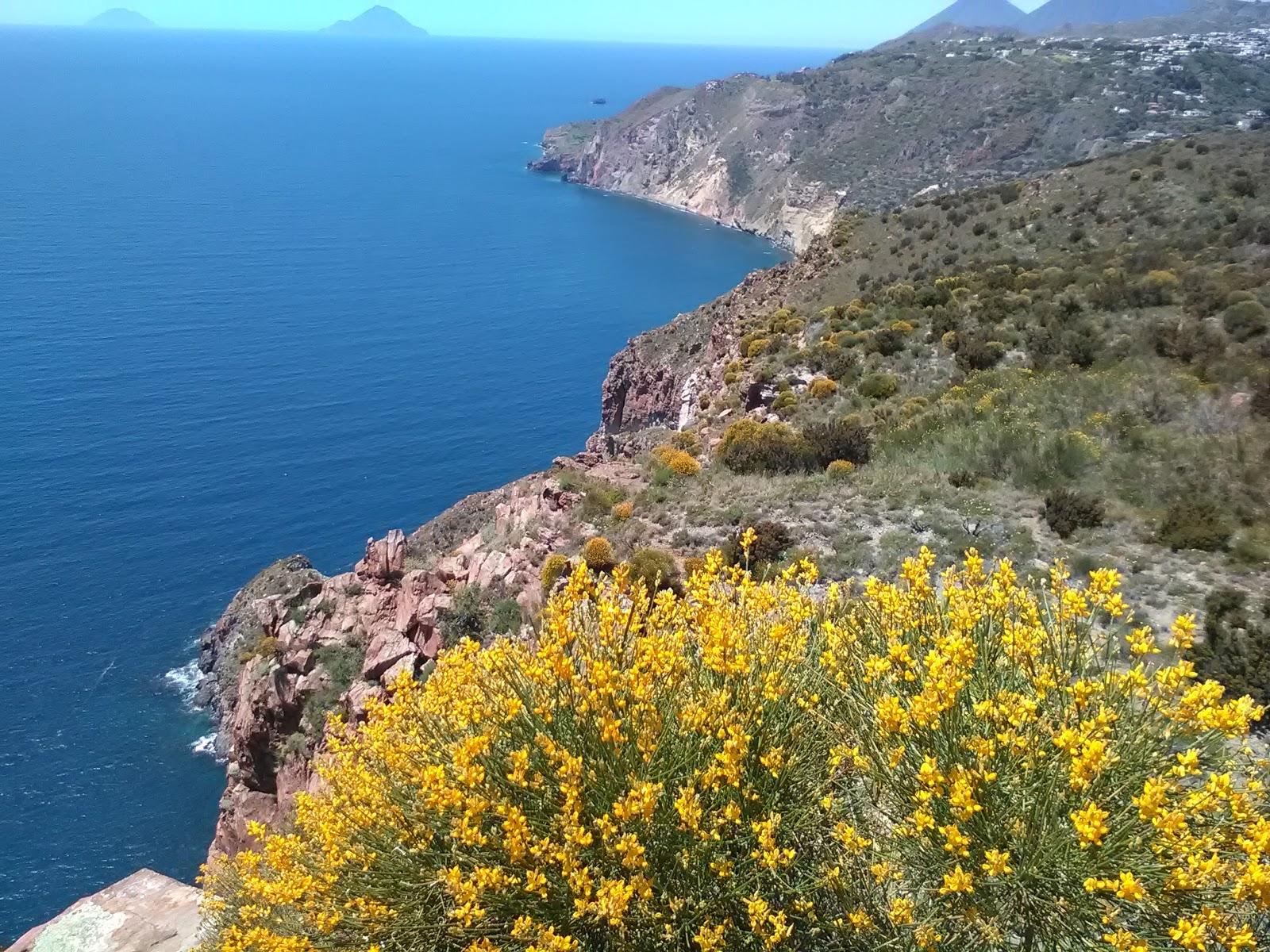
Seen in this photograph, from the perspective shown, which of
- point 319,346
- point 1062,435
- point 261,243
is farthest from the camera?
point 261,243

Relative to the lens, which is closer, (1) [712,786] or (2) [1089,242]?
(1) [712,786]

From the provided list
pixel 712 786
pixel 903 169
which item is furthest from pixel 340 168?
pixel 712 786

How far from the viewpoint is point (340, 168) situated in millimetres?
148750

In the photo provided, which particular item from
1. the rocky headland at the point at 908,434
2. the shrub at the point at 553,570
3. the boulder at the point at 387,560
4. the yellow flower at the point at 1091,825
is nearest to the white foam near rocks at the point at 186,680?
the rocky headland at the point at 908,434

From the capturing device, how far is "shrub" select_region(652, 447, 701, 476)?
758 inches

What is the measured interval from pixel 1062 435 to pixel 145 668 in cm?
4056

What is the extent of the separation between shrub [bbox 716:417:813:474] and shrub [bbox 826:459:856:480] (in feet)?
3.11

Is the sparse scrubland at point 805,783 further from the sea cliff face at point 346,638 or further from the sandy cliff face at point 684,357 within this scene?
the sandy cliff face at point 684,357

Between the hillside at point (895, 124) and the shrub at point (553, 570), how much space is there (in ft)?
309

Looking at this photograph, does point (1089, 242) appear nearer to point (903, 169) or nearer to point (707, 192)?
point (903, 169)

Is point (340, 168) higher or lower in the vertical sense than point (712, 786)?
higher

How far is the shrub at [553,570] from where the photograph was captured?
1558cm

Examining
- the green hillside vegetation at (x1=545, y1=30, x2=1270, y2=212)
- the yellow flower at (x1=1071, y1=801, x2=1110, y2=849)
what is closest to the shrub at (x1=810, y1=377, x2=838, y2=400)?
the yellow flower at (x1=1071, y1=801, x2=1110, y2=849)

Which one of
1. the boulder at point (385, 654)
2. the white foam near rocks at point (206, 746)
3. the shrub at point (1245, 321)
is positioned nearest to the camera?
the boulder at point (385, 654)
